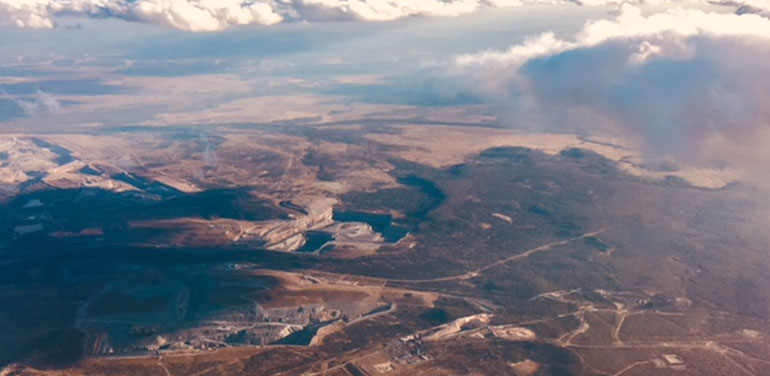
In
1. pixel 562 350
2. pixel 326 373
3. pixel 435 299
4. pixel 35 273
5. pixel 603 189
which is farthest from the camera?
pixel 603 189

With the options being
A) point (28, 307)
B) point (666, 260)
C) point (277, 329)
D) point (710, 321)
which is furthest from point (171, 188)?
point (710, 321)

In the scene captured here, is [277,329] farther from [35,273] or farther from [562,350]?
[35,273]

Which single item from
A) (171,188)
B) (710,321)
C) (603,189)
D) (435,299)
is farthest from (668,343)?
(171,188)

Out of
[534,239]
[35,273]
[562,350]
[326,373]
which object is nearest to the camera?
[326,373]

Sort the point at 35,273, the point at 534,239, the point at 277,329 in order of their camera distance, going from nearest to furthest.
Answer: the point at 277,329
the point at 35,273
the point at 534,239

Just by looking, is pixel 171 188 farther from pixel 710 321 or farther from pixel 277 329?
pixel 710 321

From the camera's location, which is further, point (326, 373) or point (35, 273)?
point (35, 273)
